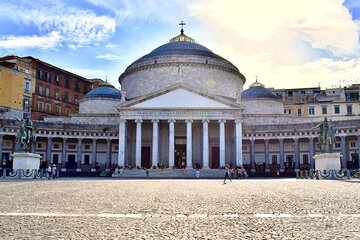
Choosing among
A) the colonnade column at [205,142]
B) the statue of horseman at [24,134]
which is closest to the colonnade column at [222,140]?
the colonnade column at [205,142]

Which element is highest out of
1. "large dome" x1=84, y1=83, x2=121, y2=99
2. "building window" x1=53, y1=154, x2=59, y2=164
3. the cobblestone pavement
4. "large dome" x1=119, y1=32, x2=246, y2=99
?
"large dome" x1=119, y1=32, x2=246, y2=99

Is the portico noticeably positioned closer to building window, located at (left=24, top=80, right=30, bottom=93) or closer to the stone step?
the stone step

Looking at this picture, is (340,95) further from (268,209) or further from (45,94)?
(268,209)

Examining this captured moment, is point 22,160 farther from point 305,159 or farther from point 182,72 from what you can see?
point 305,159

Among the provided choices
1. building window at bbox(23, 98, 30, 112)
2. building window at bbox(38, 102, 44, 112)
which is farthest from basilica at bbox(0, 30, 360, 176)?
building window at bbox(38, 102, 44, 112)

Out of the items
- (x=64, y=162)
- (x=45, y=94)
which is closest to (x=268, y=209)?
(x=64, y=162)

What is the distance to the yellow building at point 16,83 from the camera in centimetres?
6444

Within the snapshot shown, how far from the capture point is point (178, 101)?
54.3 metres

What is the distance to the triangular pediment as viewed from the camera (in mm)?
53812

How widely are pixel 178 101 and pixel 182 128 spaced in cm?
585

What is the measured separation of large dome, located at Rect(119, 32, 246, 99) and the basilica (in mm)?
163

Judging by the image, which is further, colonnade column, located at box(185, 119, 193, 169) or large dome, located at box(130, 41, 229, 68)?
large dome, located at box(130, 41, 229, 68)

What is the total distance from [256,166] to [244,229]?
52385 millimetres

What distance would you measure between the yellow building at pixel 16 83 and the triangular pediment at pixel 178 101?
74.3 feet
